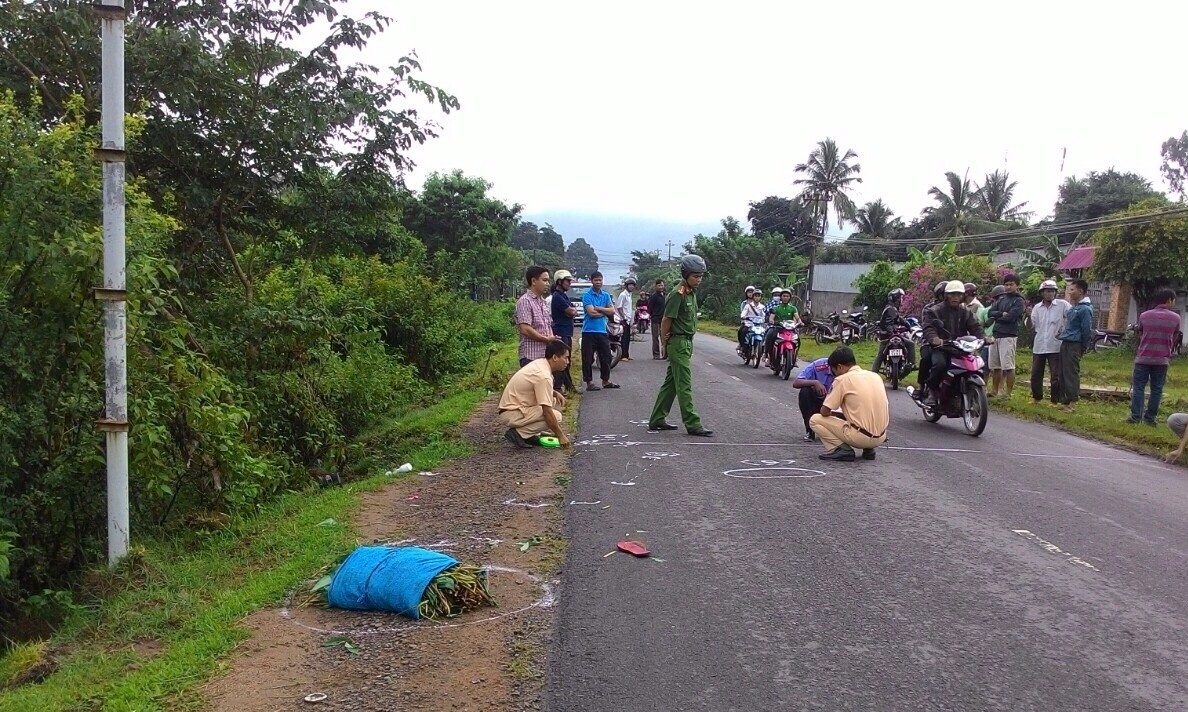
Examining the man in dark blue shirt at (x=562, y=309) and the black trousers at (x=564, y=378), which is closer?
the black trousers at (x=564, y=378)

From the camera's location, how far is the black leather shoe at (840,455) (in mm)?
8016

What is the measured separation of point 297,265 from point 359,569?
8019mm

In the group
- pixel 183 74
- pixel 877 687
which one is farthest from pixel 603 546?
pixel 183 74

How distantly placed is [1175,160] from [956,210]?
17.1 m

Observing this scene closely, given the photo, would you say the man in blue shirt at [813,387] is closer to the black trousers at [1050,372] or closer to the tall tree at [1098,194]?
the black trousers at [1050,372]

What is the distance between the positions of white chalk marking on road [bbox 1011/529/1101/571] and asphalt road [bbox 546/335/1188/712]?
2 centimetres

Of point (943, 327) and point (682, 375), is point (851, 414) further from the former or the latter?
point (943, 327)

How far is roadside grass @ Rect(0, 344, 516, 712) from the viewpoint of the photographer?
3906mm

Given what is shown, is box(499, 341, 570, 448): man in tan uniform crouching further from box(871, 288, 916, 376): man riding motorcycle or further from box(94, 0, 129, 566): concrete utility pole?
box(871, 288, 916, 376): man riding motorcycle

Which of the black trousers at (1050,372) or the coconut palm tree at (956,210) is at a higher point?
the coconut palm tree at (956,210)

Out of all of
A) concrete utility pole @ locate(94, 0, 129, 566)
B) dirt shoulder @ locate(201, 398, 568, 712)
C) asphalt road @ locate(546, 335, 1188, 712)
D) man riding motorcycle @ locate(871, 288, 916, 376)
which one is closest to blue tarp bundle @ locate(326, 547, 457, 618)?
dirt shoulder @ locate(201, 398, 568, 712)

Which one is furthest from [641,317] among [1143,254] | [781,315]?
[1143,254]

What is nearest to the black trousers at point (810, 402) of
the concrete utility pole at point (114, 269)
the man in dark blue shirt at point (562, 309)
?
the man in dark blue shirt at point (562, 309)

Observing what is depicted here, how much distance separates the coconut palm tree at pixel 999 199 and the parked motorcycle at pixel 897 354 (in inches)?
1535
